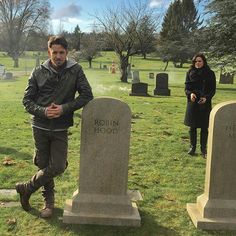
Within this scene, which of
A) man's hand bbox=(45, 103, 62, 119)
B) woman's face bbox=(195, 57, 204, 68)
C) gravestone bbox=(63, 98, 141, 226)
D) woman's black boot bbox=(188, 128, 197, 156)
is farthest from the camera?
woman's black boot bbox=(188, 128, 197, 156)

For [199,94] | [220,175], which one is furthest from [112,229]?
[199,94]

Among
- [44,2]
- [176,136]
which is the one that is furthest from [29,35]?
[176,136]

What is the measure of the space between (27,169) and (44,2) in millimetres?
72038

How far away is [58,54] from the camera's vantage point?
5168 mm

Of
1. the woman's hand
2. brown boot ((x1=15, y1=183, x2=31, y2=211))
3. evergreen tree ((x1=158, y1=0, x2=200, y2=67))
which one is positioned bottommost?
brown boot ((x1=15, y1=183, x2=31, y2=211))

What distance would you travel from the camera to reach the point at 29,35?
78.2 meters

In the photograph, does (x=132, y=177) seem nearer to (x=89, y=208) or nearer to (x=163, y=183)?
(x=163, y=183)

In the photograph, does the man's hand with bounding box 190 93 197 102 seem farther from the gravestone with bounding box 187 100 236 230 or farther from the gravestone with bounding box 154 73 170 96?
the gravestone with bounding box 154 73 170 96

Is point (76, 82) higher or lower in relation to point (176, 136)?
higher

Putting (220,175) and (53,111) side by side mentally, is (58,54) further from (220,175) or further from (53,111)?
(220,175)

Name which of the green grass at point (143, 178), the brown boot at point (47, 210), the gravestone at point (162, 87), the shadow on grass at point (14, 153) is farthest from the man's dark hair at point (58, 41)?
the gravestone at point (162, 87)

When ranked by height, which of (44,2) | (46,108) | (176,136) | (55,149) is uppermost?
(44,2)

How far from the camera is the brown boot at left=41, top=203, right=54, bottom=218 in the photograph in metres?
5.37

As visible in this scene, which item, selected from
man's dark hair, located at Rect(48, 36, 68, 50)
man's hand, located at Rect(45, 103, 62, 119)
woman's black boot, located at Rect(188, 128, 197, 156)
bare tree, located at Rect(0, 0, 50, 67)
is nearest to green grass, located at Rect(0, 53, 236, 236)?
woman's black boot, located at Rect(188, 128, 197, 156)
